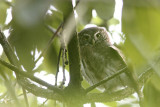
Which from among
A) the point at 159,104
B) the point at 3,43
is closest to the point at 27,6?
the point at 159,104

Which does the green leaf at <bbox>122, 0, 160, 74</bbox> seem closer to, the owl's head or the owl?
the owl

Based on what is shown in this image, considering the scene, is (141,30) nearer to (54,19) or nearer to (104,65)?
(54,19)

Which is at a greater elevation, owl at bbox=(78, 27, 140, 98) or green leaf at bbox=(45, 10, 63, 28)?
green leaf at bbox=(45, 10, 63, 28)

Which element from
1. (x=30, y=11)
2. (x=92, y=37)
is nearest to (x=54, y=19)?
(x=30, y=11)

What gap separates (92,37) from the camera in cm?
371

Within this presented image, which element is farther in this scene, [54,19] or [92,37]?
[92,37]

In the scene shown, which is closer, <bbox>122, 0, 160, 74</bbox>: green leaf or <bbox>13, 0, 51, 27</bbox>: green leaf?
<bbox>122, 0, 160, 74</bbox>: green leaf

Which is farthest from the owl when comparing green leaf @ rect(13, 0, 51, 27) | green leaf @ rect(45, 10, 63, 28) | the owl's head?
green leaf @ rect(13, 0, 51, 27)

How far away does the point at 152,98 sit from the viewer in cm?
68

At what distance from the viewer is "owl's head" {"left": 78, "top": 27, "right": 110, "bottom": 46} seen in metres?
3.58

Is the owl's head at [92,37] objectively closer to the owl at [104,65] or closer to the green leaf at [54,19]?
the owl at [104,65]

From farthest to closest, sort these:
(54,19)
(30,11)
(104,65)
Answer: (104,65) → (54,19) → (30,11)

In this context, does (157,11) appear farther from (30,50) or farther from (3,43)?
(3,43)

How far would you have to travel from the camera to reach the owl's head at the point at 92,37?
3580 mm
